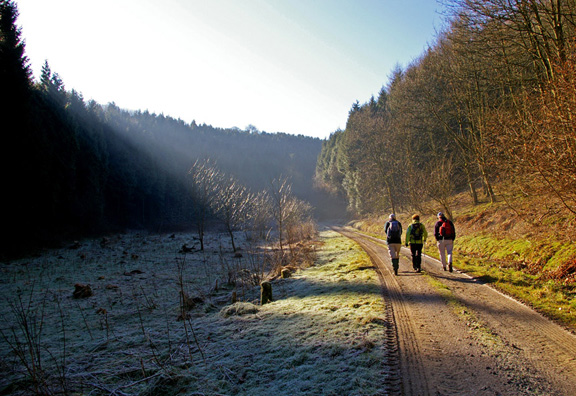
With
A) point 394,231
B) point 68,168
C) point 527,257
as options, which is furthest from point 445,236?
point 68,168

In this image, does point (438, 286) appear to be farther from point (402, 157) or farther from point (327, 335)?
point (402, 157)

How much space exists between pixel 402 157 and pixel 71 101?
46084mm

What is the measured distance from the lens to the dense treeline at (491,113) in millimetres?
7348

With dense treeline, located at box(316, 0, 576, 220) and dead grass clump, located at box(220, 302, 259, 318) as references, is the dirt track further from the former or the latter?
dense treeline, located at box(316, 0, 576, 220)

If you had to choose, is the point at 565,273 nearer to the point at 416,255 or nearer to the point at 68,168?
the point at 416,255

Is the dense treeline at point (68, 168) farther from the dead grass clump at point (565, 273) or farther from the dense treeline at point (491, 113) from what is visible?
the dead grass clump at point (565, 273)

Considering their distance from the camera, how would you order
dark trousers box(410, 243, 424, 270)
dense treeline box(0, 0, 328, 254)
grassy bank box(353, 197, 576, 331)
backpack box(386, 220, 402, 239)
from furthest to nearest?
dense treeline box(0, 0, 328, 254), backpack box(386, 220, 402, 239), dark trousers box(410, 243, 424, 270), grassy bank box(353, 197, 576, 331)

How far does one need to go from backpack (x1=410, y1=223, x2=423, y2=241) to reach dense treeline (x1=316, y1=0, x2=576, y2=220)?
11.4 ft

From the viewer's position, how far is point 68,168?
29.8 m

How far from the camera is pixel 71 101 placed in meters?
41.5

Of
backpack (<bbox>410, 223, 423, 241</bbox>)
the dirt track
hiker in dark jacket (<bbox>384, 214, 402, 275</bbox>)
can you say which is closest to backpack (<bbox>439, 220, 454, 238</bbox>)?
backpack (<bbox>410, 223, 423, 241</bbox>)

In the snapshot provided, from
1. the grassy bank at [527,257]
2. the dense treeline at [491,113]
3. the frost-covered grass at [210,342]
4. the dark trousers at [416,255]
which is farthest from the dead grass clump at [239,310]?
the dense treeline at [491,113]

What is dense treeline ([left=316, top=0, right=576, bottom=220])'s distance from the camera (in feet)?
24.1

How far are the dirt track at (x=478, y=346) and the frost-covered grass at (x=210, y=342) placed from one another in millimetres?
484
